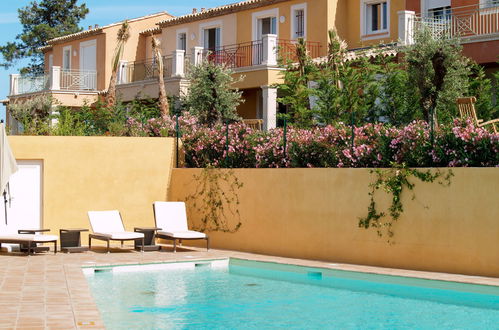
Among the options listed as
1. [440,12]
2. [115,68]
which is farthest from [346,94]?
[115,68]

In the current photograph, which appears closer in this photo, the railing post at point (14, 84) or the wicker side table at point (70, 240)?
the wicker side table at point (70, 240)

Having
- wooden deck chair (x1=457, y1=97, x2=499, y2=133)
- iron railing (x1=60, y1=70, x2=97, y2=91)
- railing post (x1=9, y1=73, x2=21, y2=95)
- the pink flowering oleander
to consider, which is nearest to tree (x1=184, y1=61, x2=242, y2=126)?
the pink flowering oleander

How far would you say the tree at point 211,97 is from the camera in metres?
22.8

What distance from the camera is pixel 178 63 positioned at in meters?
29.8

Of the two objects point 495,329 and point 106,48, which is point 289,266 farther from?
point 106,48

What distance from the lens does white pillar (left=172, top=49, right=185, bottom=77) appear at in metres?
29.7

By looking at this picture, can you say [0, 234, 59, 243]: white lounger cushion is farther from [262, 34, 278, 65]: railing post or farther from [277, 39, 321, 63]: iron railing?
[277, 39, 321, 63]: iron railing

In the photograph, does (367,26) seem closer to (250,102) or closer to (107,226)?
(250,102)

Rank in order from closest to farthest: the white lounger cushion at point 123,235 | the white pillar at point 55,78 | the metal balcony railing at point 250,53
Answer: the white lounger cushion at point 123,235
the metal balcony railing at point 250,53
the white pillar at point 55,78

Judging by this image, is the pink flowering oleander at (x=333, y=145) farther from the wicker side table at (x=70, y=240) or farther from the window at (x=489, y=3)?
the window at (x=489, y=3)

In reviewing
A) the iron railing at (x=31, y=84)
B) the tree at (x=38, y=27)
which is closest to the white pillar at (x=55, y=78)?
the iron railing at (x=31, y=84)

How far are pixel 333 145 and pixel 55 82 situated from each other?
70.9 ft

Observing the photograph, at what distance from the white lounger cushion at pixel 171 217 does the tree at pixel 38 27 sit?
139ft

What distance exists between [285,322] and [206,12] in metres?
23.7
